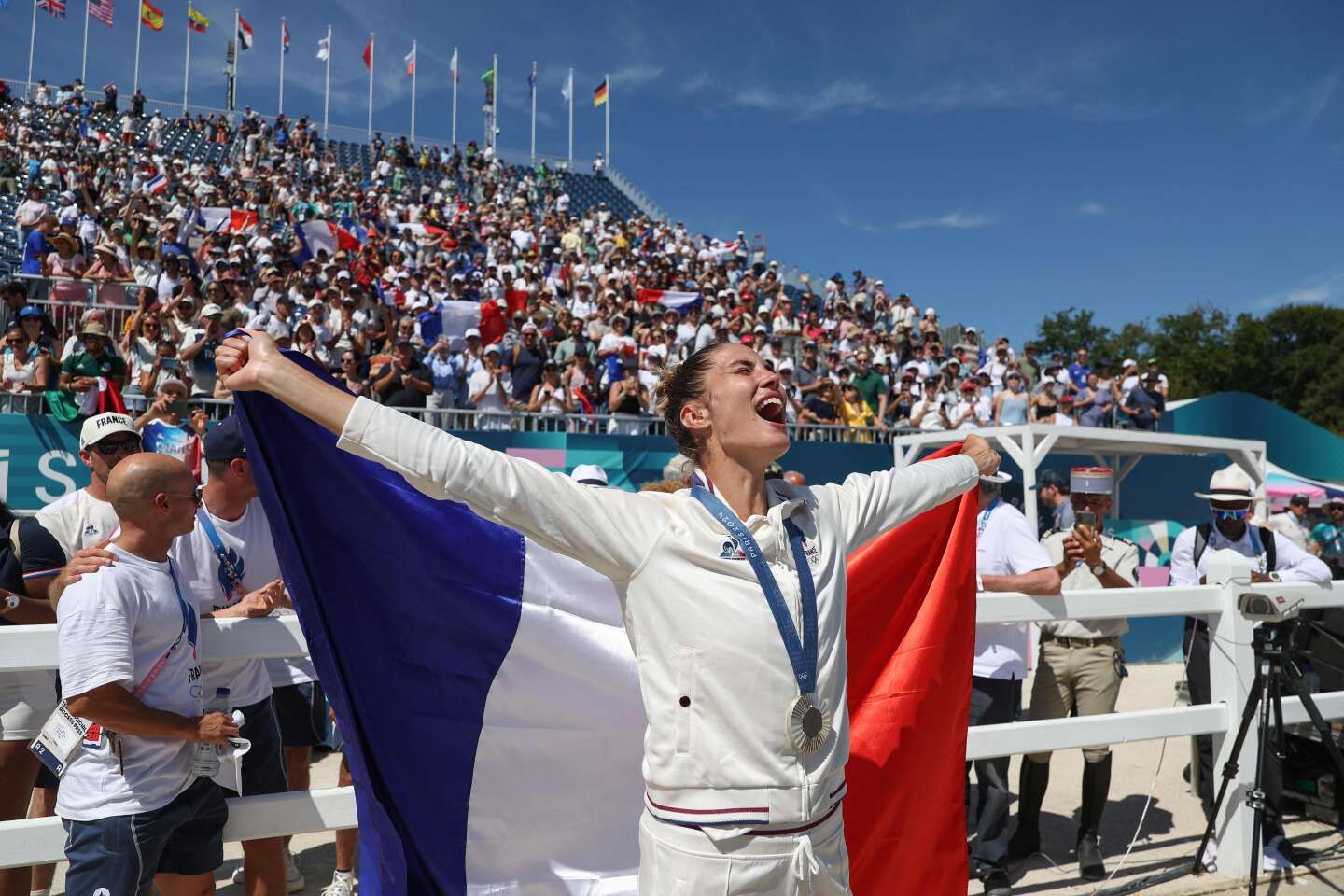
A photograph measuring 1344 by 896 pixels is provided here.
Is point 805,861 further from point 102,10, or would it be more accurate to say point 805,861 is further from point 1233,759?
point 102,10

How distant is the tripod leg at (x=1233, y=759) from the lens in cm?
437

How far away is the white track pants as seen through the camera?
2027mm

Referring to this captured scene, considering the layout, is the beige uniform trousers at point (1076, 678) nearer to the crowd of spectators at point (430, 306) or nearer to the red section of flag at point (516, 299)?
the crowd of spectators at point (430, 306)

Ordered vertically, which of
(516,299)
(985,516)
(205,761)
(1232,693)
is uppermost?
A: (516,299)

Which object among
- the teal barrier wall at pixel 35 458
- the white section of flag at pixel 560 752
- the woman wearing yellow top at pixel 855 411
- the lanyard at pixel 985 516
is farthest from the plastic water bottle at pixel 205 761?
the woman wearing yellow top at pixel 855 411

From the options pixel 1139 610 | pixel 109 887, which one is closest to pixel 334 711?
pixel 109 887

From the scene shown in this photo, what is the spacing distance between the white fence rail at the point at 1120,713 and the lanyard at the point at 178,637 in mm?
187

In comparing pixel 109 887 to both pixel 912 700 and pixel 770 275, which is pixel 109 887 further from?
pixel 770 275

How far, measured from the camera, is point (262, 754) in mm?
3656

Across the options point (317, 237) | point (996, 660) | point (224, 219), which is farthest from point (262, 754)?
point (224, 219)

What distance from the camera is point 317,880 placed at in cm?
465

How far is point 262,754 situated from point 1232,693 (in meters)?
4.39

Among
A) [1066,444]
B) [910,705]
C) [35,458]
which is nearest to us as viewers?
[910,705]

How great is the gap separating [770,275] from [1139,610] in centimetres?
1985
